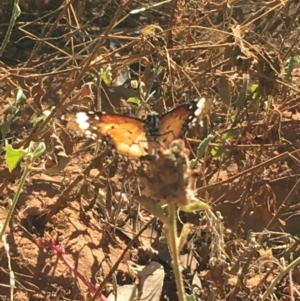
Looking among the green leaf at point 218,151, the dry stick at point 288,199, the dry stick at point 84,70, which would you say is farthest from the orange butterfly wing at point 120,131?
the green leaf at point 218,151

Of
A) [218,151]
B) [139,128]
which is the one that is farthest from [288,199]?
[139,128]

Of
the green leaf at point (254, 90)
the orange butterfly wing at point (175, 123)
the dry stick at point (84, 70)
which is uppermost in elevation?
the orange butterfly wing at point (175, 123)

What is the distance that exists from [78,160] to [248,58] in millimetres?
985

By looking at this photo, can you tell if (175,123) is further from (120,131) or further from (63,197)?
(63,197)

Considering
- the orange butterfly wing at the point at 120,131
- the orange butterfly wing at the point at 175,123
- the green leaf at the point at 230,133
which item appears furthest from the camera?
the green leaf at the point at 230,133

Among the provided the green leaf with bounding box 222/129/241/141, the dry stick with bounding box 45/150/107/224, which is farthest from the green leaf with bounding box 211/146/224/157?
the dry stick with bounding box 45/150/107/224

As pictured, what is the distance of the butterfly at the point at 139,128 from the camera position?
1.30 metres

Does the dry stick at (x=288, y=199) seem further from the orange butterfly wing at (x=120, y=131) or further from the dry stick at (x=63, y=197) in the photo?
the orange butterfly wing at (x=120, y=131)

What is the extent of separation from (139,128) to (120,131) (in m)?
0.04

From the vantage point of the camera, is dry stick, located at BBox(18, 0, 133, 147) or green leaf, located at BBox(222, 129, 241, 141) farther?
green leaf, located at BBox(222, 129, 241, 141)

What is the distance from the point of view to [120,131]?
1.40 meters

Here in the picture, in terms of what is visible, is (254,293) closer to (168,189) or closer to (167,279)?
(167,279)

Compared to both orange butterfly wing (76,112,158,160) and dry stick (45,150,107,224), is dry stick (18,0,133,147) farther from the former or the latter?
orange butterfly wing (76,112,158,160)

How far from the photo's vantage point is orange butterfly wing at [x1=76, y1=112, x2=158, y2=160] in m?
1.27
